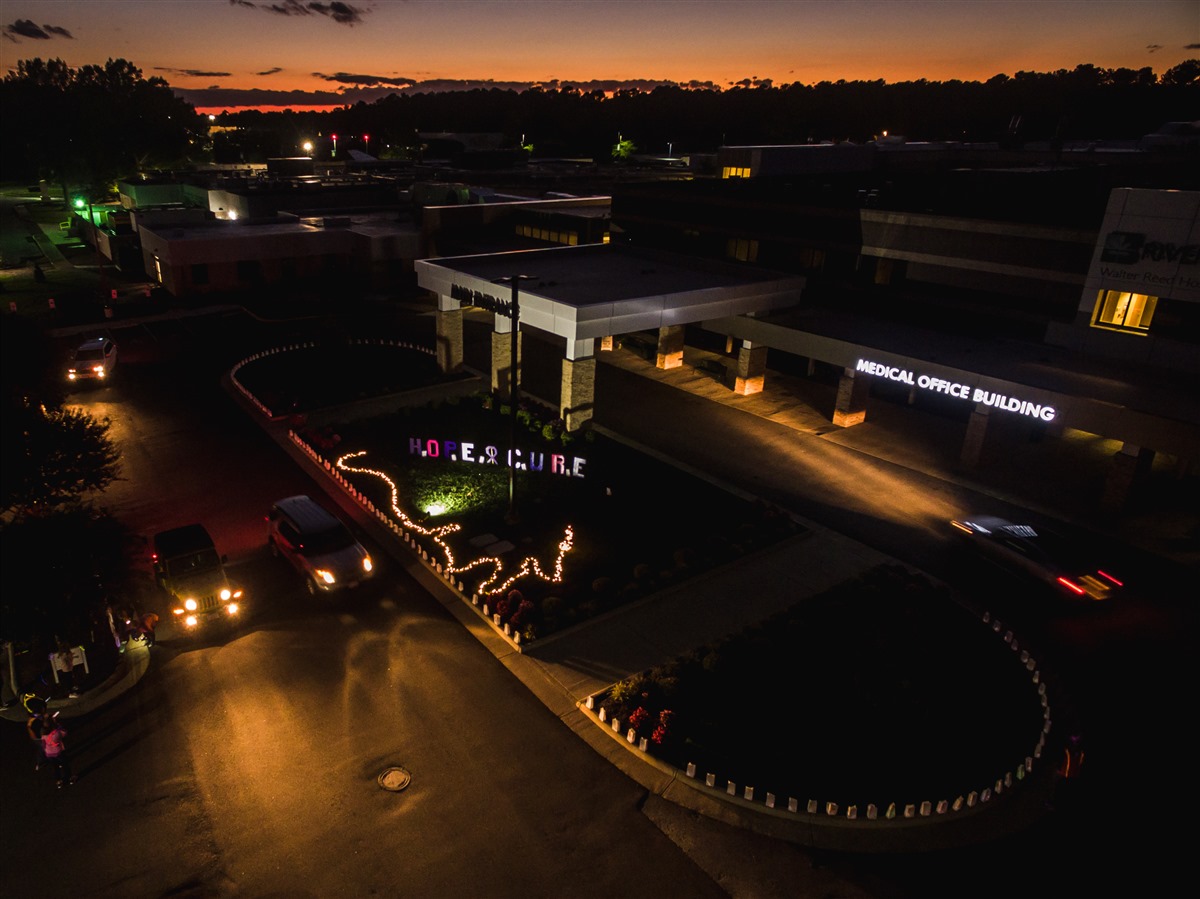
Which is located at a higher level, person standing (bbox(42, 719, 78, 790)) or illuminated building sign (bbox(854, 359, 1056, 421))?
illuminated building sign (bbox(854, 359, 1056, 421))

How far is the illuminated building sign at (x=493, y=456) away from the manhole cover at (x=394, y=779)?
1332 cm

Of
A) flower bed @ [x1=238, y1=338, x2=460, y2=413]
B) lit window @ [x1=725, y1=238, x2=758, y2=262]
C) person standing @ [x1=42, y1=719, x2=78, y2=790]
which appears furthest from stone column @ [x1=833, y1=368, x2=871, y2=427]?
person standing @ [x1=42, y1=719, x2=78, y2=790]

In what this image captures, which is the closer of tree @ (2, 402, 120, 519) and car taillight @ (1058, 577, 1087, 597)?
tree @ (2, 402, 120, 519)

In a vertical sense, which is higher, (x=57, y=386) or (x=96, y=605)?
(x=57, y=386)

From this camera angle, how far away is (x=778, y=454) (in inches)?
1287

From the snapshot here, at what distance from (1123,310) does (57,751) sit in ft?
127

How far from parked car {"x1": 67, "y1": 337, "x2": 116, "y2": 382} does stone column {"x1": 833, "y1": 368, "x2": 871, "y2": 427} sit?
→ 38.7 metres

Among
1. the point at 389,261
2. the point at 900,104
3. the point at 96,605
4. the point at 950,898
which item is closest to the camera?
the point at 950,898

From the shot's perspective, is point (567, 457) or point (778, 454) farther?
point (778, 454)

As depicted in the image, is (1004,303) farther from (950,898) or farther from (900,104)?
(900,104)

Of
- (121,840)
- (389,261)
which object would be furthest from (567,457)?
(389,261)

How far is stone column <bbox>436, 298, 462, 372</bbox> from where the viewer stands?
39.9 metres

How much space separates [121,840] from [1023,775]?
18684 mm

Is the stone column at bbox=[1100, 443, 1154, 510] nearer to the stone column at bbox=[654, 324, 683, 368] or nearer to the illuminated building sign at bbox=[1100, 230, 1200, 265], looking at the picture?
the illuminated building sign at bbox=[1100, 230, 1200, 265]
